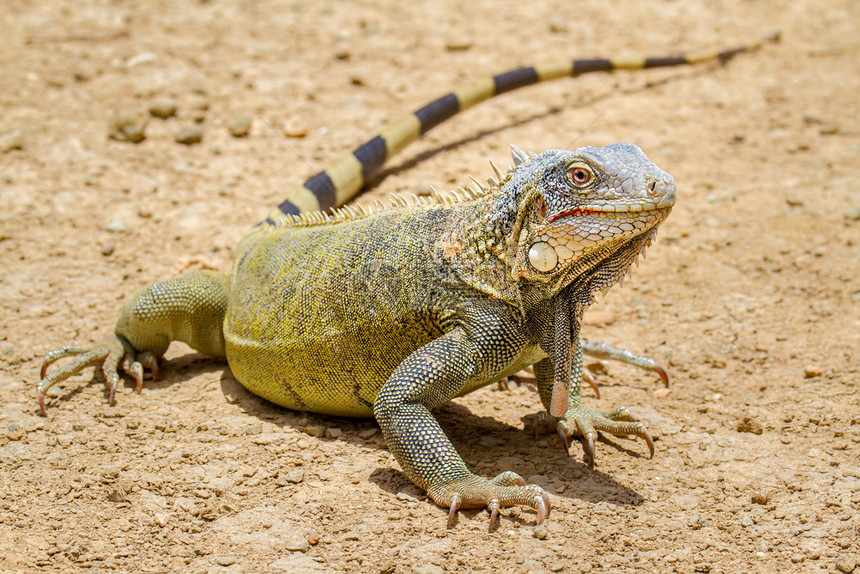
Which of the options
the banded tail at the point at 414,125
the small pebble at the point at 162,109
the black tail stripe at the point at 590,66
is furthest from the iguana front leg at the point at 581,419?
the small pebble at the point at 162,109

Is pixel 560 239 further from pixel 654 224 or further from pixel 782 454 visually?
pixel 782 454

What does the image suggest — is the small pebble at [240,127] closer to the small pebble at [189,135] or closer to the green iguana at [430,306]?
the small pebble at [189,135]

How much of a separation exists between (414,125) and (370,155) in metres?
0.71

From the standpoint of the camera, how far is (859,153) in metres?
8.66

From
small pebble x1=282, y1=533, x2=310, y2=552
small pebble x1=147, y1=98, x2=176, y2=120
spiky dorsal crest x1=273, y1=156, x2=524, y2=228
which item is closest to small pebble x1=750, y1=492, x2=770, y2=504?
spiky dorsal crest x1=273, y1=156, x2=524, y2=228

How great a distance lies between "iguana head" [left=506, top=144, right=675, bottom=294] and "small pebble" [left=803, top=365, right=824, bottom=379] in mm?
2253

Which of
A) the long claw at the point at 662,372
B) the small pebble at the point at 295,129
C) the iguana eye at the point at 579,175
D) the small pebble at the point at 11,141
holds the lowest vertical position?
the long claw at the point at 662,372

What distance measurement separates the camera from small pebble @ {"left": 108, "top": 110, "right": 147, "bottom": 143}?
852 centimetres

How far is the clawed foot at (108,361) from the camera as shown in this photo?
545 cm

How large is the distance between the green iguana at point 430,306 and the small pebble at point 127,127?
11.1 ft

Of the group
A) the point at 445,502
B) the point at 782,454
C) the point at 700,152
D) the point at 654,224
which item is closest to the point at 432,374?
→ the point at 445,502

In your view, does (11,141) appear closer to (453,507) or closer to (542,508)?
(453,507)

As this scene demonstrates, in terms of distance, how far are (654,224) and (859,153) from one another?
5.91m

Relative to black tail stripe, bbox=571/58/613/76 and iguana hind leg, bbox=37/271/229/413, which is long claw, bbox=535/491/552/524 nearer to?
iguana hind leg, bbox=37/271/229/413
